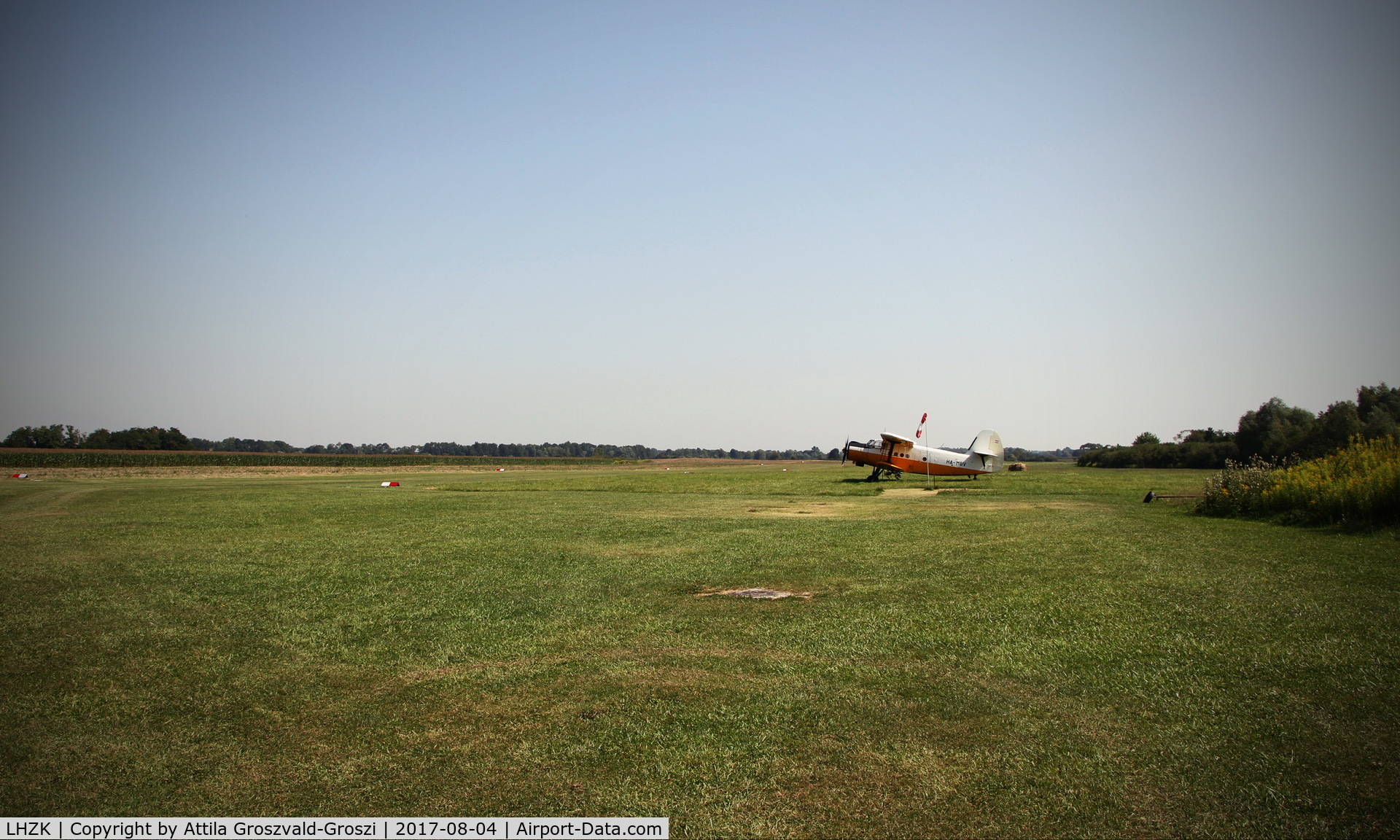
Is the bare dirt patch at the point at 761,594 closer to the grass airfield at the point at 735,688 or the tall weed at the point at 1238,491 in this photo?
the grass airfield at the point at 735,688

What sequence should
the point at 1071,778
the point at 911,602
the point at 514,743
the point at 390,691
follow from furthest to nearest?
the point at 911,602 → the point at 390,691 → the point at 514,743 → the point at 1071,778

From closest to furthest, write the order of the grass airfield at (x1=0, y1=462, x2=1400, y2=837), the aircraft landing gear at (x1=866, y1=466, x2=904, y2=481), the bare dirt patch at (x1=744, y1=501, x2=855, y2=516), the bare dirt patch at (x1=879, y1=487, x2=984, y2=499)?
the grass airfield at (x1=0, y1=462, x2=1400, y2=837) → the bare dirt patch at (x1=744, y1=501, x2=855, y2=516) → the bare dirt patch at (x1=879, y1=487, x2=984, y2=499) → the aircraft landing gear at (x1=866, y1=466, x2=904, y2=481)

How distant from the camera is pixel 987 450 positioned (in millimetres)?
45625

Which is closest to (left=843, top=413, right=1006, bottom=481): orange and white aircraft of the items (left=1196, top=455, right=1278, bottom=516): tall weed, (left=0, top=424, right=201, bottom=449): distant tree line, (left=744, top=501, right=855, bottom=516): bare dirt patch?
(left=744, top=501, right=855, bottom=516): bare dirt patch

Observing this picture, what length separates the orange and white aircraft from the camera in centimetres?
4212

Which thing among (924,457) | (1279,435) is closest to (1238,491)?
(924,457)

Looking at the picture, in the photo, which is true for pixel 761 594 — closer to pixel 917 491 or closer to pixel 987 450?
pixel 917 491

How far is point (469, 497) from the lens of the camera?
92.0ft

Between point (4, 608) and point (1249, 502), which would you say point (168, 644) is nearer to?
point (4, 608)

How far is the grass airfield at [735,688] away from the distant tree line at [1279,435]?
29.5 m

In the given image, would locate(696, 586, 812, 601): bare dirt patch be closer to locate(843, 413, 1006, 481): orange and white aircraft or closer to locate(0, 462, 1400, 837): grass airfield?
locate(0, 462, 1400, 837): grass airfield

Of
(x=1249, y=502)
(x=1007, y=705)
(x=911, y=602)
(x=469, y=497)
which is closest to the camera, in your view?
(x=1007, y=705)

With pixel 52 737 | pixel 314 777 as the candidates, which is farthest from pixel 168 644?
pixel 314 777

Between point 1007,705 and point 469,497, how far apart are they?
25808 millimetres
